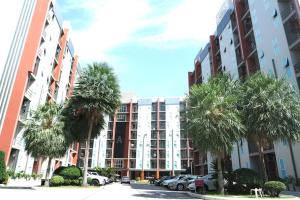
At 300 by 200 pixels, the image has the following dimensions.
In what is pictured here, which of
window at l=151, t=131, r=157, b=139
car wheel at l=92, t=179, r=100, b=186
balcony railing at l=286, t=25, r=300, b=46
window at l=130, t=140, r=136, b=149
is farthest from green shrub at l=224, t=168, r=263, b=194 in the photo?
window at l=130, t=140, r=136, b=149

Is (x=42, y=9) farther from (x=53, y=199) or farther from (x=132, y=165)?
(x=132, y=165)

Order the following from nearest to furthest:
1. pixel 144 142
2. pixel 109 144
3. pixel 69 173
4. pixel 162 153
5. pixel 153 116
→ pixel 69 173 < pixel 162 153 < pixel 144 142 < pixel 109 144 < pixel 153 116

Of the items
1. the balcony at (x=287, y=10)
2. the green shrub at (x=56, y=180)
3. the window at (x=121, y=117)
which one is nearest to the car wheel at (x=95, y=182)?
the green shrub at (x=56, y=180)

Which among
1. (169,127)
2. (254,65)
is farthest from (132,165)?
(254,65)

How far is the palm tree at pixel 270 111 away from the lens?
23.1m

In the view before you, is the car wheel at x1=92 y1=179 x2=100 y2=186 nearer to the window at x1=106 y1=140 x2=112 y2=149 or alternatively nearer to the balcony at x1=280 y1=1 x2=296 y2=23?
the balcony at x1=280 y1=1 x2=296 y2=23

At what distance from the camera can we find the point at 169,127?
99.0 metres

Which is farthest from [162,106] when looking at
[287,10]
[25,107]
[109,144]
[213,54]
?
[287,10]

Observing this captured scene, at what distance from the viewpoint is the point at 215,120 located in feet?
74.9

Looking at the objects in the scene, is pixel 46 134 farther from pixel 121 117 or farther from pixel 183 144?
pixel 121 117

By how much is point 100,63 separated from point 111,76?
191 cm

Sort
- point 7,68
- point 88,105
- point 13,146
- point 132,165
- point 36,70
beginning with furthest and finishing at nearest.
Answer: point 132,165 < point 36,70 < point 7,68 < point 13,146 < point 88,105

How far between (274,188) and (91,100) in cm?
1957

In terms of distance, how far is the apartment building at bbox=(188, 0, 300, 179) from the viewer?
31.3 m
